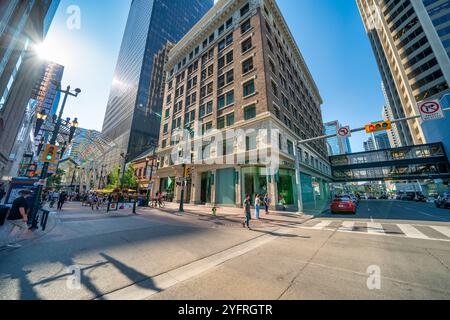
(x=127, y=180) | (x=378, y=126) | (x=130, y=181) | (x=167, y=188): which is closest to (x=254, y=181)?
(x=378, y=126)

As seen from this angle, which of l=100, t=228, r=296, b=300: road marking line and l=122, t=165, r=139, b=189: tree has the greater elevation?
l=122, t=165, r=139, b=189: tree

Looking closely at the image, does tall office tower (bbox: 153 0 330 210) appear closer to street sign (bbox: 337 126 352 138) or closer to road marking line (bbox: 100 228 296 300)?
street sign (bbox: 337 126 352 138)

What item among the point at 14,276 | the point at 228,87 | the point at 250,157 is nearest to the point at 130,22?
the point at 228,87

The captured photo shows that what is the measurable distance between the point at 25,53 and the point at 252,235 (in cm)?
3453

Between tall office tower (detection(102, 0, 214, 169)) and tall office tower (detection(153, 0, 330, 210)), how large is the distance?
25.3 meters

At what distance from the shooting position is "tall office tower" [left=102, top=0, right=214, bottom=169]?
53.8m

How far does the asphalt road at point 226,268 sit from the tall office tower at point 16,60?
19.4 m

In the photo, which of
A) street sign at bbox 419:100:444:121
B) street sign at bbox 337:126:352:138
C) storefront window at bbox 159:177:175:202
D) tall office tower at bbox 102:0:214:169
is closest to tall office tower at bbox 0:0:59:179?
storefront window at bbox 159:177:175:202

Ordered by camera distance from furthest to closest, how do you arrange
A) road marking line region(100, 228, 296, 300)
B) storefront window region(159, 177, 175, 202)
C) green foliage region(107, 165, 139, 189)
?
green foliage region(107, 165, 139, 189) → storefront window region(159, 177, 175, 202) → road marking line region(100, 228, 296, 300)

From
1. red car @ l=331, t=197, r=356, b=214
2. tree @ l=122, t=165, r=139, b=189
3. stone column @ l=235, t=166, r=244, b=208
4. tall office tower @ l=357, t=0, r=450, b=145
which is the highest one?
tall office tower @ l=357, t=0, r=450, b=145

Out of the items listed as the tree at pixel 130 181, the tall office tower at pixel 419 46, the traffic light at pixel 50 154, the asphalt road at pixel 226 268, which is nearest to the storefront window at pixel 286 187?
the asphalt road at pixel 226 268

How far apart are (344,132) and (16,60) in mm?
33396

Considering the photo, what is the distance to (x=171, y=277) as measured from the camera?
380 centimetres
